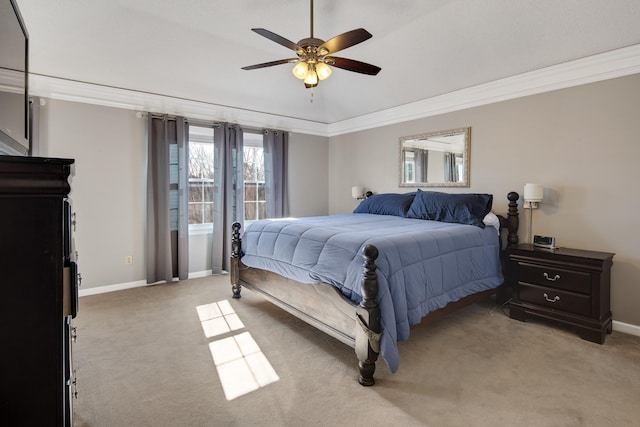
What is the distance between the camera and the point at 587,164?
307cm

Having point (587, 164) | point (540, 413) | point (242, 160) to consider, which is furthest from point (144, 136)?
point (587, 164)

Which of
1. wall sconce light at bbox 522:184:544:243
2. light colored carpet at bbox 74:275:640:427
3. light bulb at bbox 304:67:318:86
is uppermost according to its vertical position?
light bulb at bbox 304:67:318:86

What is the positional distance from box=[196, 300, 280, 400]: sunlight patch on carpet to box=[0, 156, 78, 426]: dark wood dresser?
120cm

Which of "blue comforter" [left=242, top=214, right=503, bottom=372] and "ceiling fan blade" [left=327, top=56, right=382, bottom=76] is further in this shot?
"ceiling fan blade" [left=327, top=56, right=382, bottom=76]

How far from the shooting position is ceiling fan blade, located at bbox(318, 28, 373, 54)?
6.79ft

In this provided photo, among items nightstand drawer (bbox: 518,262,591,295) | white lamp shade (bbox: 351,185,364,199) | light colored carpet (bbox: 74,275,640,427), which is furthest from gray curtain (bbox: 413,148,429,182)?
light colored carpet (bbox: 74,275,640,427)

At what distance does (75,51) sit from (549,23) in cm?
445

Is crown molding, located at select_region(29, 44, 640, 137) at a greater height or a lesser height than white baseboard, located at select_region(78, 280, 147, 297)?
greater

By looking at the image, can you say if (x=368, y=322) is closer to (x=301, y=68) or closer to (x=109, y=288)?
(x=301, y=68)

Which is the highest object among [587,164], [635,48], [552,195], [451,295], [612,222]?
[635,48]

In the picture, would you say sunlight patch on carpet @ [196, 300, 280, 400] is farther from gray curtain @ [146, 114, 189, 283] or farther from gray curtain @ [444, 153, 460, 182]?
gray curtain @ [444, 153, 460, 182]

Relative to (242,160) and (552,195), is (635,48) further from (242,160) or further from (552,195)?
(242,160)

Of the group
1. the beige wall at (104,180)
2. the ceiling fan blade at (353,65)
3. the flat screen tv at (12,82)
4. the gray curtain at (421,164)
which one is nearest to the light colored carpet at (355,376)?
the beige wall at (104,180)

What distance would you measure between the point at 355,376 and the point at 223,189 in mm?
3284
